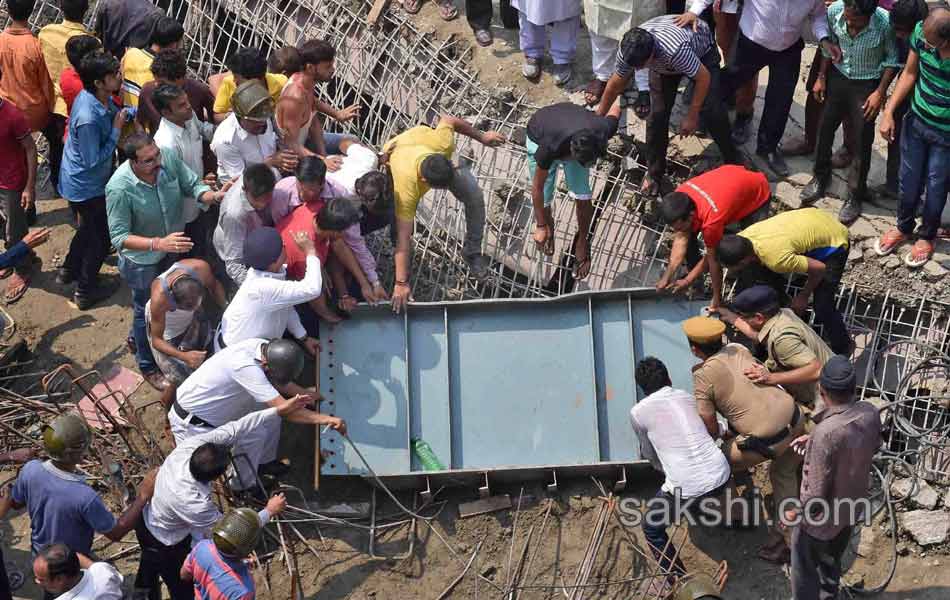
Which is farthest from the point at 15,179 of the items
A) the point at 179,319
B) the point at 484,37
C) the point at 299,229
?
the point at 484,37

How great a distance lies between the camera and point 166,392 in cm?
824

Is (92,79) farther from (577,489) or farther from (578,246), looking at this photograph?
(577,489)

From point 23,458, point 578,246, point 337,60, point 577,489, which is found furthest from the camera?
point 337,60

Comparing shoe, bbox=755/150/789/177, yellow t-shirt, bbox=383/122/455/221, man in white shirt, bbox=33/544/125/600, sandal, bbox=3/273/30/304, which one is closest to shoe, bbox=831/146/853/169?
shoe, bbox=755/150/789/177

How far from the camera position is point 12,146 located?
365 inches

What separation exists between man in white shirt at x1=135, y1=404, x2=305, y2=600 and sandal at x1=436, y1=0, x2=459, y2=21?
14.4ft

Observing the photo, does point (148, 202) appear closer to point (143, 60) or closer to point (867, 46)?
point (143, 60)

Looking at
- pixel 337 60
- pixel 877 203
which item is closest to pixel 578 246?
pixel 877 203

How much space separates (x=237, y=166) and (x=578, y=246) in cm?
243

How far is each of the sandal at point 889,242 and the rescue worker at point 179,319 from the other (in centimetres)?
452

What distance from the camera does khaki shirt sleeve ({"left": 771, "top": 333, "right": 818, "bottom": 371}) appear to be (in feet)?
Result: 24.8

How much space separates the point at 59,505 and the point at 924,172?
5.85 meters

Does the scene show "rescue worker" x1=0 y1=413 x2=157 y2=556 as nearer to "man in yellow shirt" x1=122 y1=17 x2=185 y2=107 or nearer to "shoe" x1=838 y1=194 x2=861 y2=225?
"man in yellow shirt" x1=122 y1=17 x2=185 y2=107

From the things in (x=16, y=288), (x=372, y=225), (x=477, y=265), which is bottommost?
(x=16, y=288)
